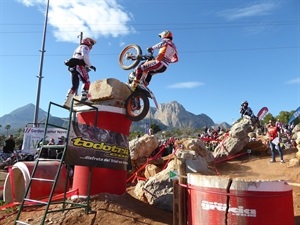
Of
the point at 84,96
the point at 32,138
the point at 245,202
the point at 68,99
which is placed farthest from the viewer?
the point at 32,138

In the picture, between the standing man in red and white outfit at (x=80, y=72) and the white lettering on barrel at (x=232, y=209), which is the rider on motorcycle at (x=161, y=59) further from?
the white lettering on barrel at (x=232, y=209)

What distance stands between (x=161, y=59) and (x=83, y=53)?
1965mm

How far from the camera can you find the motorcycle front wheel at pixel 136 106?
298 inches

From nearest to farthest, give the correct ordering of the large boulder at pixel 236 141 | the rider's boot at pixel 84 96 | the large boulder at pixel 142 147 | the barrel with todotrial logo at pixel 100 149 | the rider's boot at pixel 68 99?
the barrel with todotrial logo at pixel 100 149
the rider's boot at pixel 84 96
the rider's boot at pixel 68 99
the large boulder at pixel 142 147
the large boulder at pixel 236 141

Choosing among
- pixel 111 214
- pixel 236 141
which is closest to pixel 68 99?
pixel 111 214

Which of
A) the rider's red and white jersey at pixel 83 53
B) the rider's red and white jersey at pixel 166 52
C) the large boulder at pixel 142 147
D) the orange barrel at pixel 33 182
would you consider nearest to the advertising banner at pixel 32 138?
the large boulder at pixel 142 147

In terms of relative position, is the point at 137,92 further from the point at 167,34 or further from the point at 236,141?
the point at 236,141

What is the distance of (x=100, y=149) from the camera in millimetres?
6695

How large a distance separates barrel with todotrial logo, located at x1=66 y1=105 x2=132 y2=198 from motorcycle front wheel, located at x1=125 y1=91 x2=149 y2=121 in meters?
0.15

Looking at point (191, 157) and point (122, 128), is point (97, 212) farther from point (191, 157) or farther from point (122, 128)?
point (191, 157)

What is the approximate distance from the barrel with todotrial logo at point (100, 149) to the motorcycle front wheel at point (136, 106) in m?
0.15

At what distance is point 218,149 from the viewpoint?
52.3ft

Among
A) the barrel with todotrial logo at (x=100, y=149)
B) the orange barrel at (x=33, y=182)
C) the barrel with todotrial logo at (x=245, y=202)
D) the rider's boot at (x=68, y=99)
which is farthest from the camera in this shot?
the orange barrel at (x=33, y=182)

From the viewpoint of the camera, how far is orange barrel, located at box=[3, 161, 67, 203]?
8.10 m
